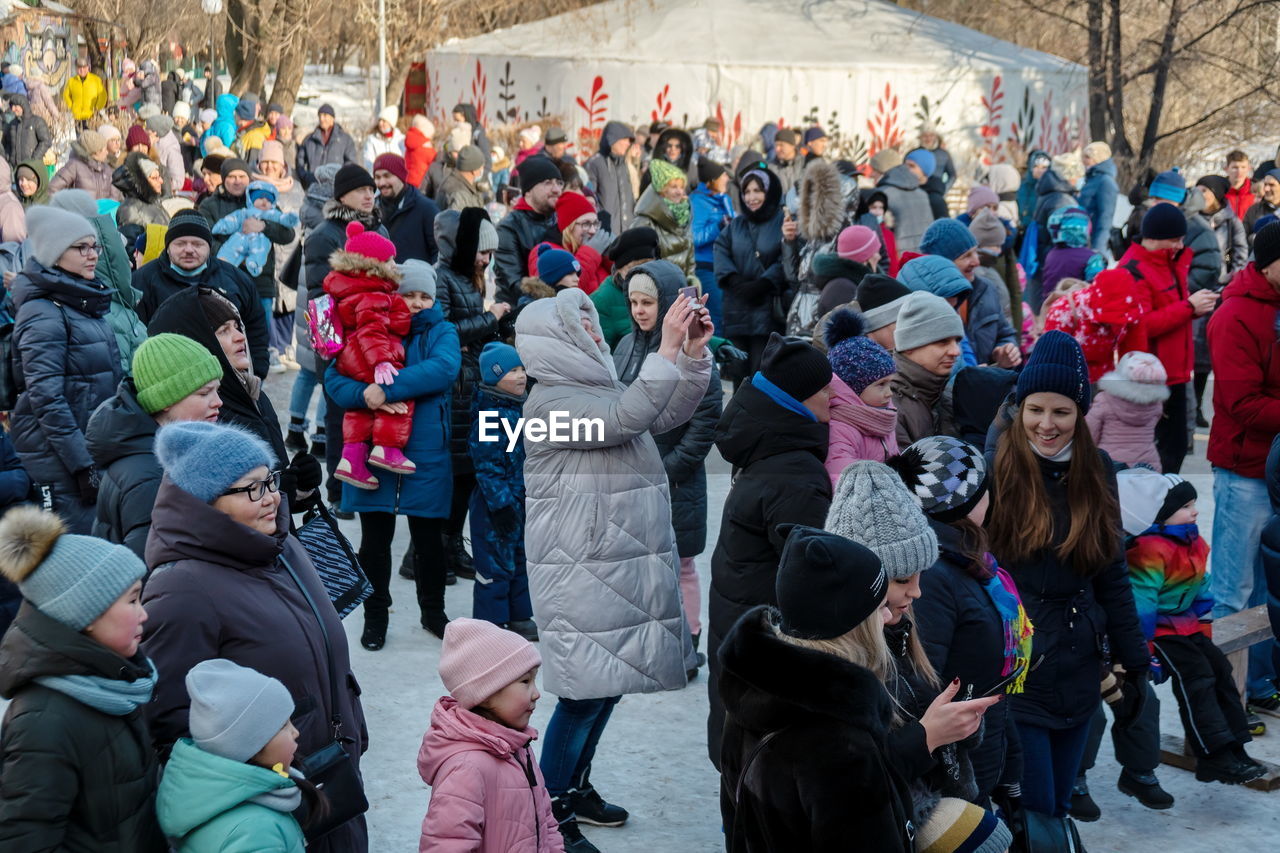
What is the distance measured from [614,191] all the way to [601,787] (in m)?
9.77

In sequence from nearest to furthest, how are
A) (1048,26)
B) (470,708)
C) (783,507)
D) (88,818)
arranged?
(88,818) < (470,708) < (783,507) < (1048,26)

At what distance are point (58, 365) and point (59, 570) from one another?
10.7ft

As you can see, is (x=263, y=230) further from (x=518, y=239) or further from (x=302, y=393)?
(x=518, y=239)

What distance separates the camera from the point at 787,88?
24219 millimetres

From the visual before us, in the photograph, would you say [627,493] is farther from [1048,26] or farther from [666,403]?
[1048,26]

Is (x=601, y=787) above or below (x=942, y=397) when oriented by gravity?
below

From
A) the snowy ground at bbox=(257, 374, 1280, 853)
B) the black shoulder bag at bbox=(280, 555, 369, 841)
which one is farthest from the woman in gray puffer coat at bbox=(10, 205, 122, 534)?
→ the black shoulder bag at bbox=(280, 555, 369, 841)

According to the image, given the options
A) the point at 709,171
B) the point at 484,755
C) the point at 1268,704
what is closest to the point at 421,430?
the point at 484,755

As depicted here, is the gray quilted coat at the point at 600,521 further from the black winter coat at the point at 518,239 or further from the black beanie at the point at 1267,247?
the black winter coat at the point at 518,239

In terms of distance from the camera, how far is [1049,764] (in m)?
4.06

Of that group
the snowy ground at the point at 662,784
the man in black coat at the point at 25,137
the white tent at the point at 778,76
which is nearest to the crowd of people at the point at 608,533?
the snowy ground at the point at 662,784

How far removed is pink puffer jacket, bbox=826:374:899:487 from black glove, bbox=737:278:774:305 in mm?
5069

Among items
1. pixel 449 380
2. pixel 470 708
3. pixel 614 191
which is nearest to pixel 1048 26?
pixel 614 191

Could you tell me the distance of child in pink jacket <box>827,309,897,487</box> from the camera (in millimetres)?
4523
